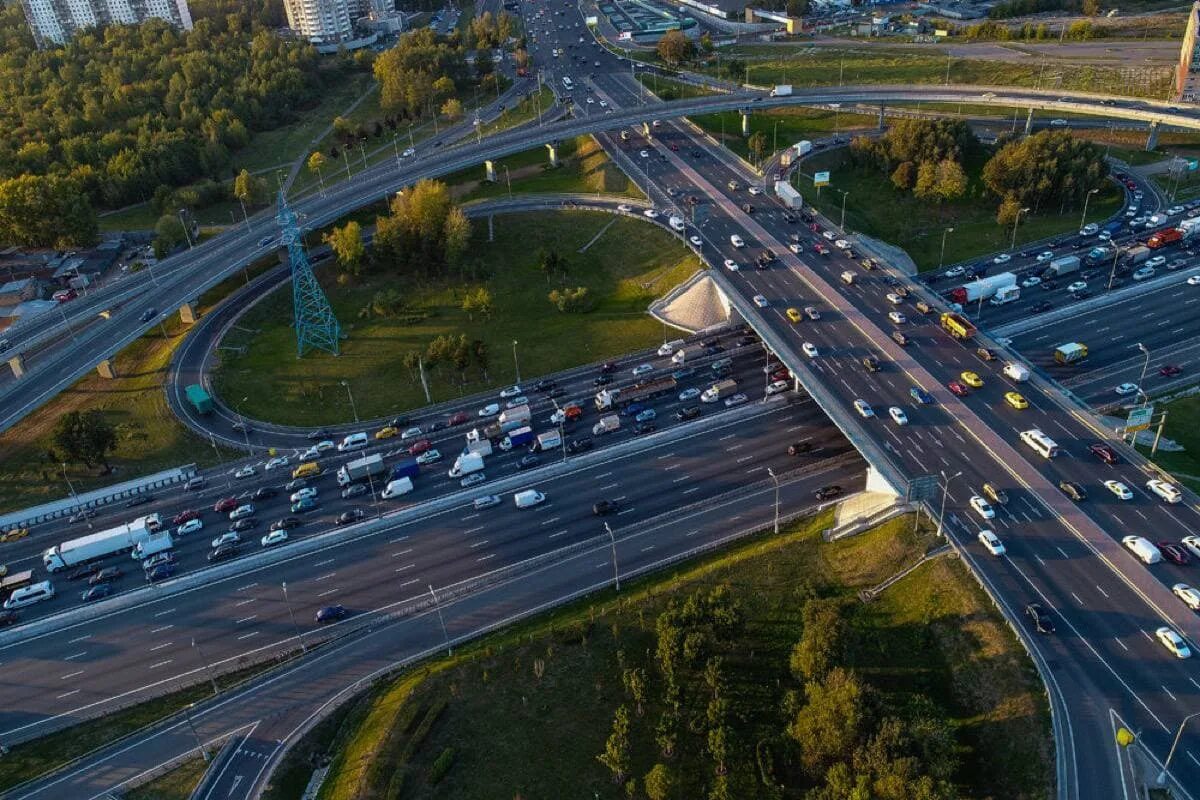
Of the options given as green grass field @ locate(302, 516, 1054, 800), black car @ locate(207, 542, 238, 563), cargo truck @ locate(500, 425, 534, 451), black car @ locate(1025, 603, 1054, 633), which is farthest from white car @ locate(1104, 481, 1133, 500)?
black car @ locate(207, 542, 238, 563)

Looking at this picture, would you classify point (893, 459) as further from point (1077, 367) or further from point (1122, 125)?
point (1122, 125)

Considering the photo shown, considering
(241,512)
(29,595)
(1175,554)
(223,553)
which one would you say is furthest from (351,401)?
(1175,554)

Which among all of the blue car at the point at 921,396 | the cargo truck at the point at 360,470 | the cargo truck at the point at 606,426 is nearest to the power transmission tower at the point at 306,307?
the cargo truck at the point at 360,470

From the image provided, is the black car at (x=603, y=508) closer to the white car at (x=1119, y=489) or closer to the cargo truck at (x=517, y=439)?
the cargo truck at (x=517, y=439)

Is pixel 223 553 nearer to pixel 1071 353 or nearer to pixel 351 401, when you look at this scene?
pixel 351 401

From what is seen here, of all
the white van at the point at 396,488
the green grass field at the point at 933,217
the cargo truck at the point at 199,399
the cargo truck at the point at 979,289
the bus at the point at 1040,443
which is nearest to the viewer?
the bus at the point at 1040,443

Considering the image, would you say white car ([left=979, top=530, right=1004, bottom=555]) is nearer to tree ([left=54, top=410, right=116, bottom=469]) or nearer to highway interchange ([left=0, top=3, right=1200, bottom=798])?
highway interchange ([left=0, top=3, right=1200, bottom=798])

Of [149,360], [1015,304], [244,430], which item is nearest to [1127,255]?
[1015,304]
